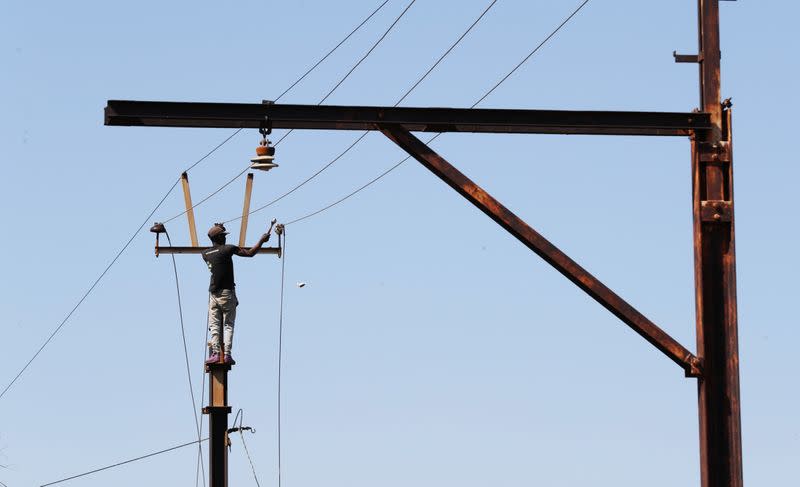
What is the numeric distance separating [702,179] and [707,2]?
62.8 inches

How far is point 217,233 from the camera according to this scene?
19672 millimetres

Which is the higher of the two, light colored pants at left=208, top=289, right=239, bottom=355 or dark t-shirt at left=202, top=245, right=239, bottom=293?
dark t-shirt at left=202, top=245, right=239, bottom=293

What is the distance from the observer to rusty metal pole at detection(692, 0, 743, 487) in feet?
48.1

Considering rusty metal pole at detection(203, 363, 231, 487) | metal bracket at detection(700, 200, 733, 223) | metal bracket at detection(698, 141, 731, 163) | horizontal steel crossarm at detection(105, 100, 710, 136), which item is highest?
horizontal steel crossarm at detection(105, 100, 710, 136)

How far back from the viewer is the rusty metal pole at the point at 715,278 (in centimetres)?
1466

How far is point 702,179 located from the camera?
15.0 m

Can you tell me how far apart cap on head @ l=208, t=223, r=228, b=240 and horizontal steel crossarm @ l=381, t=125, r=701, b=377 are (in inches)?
227

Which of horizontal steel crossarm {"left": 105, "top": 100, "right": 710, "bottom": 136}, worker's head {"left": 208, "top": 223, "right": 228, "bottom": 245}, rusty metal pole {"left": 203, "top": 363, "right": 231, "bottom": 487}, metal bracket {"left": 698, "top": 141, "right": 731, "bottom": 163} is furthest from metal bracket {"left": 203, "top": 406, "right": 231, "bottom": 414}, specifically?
metal bracket {"left": 698, "top": 141, "right": 731, "bottom": 163}

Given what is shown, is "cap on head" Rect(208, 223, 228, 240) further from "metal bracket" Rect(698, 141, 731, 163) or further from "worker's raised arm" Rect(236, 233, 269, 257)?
"metal bracket" Rect(698, 141, 731, 163)

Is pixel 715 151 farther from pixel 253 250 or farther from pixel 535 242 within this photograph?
pixel 253 250

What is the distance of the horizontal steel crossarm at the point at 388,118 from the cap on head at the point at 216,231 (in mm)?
4894

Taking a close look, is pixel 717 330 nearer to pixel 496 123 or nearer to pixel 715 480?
pixel 715 480

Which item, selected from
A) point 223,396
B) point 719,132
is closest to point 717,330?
point 719,132

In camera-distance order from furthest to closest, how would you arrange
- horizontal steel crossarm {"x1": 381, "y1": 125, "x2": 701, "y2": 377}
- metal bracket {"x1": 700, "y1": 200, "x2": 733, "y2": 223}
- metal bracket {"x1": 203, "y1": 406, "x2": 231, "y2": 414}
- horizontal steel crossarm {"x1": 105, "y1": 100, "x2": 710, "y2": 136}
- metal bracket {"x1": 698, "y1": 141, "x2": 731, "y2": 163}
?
metal bracket {"x1": 203, "y1": 406, "x2": 231, "y2": 414} < metal bracket {"x1": 698, "y1": 141, "x2": 731, "y2": 163} < metal bracket {"x1": 700, "y1": 200, "x2": 733, "y2": 223} < horizontal steel crossarm {"x1": 105, "y1": 100, "x2": 710, "y2": 136} < horizontal steel crossarm {"x1": 381, "y1": 125, "x2": 701, "y2": 377}
